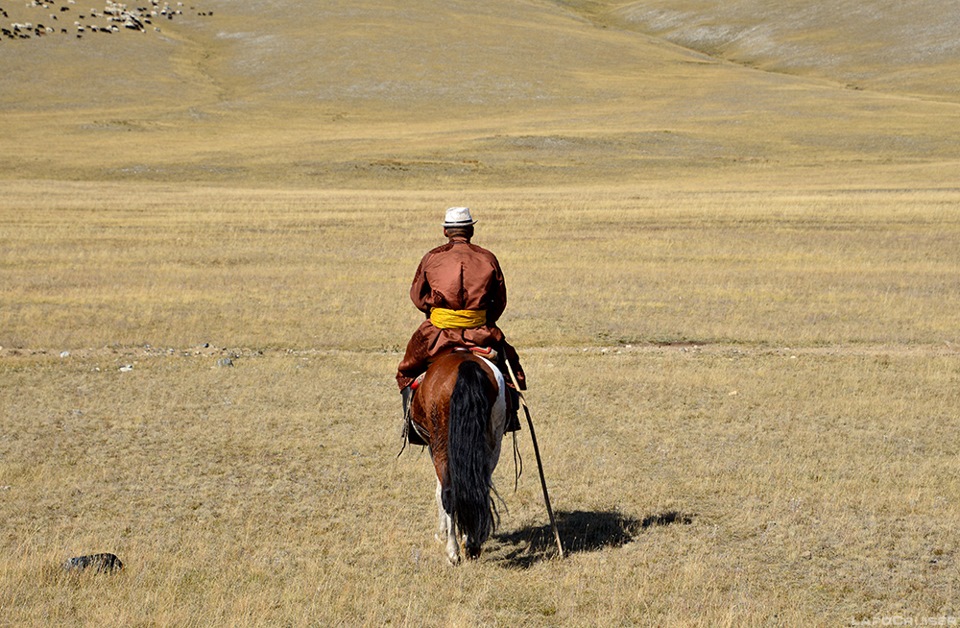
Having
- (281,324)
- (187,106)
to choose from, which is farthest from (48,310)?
(187,106)

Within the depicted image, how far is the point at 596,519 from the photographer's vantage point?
360 inches

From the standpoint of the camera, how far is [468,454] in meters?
7.47

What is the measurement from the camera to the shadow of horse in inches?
325

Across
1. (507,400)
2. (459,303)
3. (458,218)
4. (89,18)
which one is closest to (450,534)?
(507,400)

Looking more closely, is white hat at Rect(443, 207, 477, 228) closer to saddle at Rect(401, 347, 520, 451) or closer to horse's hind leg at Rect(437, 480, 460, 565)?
saddle at Rect(401, 347, 520, 451)

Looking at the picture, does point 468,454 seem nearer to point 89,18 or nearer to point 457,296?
point 457,296

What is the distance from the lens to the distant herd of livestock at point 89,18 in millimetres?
101919

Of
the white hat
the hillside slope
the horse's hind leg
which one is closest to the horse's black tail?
the horse's hind leg

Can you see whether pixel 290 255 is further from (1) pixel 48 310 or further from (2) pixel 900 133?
(2) pixel 900 133

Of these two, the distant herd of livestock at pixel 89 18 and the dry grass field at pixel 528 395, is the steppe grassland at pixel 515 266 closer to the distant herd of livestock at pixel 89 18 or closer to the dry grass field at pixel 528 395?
the dry grass field at pixel 528 395

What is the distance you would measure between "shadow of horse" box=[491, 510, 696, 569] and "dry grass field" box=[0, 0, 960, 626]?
0.04 meters

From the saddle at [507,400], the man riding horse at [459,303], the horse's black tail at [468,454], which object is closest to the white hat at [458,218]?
the man riding horse at [459,303]

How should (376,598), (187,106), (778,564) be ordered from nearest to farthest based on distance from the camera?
(376,598) < (778,564) < (187,106)

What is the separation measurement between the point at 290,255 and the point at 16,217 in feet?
39.4
